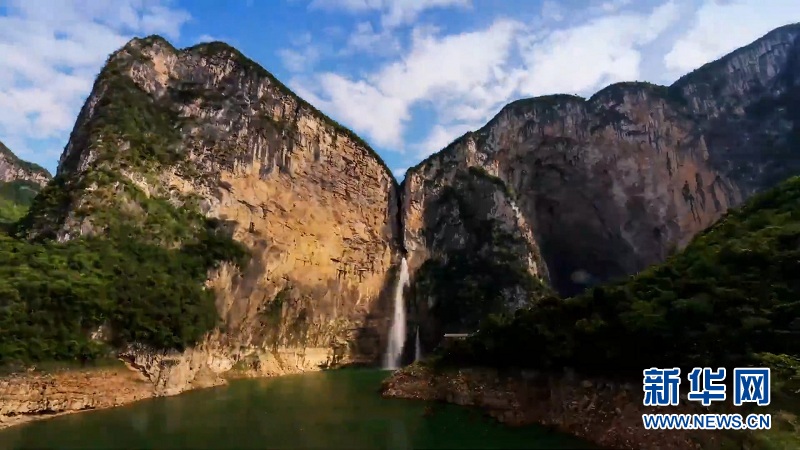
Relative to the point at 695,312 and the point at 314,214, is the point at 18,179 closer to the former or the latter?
the point at 314,214

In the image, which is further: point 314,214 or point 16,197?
point 16,197

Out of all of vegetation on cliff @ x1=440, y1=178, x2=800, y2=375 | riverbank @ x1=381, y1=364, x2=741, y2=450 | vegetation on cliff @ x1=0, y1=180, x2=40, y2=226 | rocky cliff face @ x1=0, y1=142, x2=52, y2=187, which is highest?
rocky cliff face @ x1=0, y1=142, x2=52, y2=187

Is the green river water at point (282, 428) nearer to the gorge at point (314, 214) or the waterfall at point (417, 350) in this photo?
the gorge at point (314, 214)

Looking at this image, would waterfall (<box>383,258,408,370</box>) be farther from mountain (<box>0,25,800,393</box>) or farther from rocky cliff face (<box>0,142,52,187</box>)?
rocky cliff face (<box>0,142,52,187</box>)

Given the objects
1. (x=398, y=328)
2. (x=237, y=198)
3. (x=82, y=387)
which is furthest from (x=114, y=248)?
(x=398, y=328)

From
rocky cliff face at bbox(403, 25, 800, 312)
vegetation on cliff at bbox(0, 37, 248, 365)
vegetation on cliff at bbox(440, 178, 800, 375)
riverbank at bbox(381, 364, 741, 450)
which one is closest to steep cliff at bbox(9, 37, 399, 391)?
vegetation on cliff at bbox(0, 37, 248, 365)

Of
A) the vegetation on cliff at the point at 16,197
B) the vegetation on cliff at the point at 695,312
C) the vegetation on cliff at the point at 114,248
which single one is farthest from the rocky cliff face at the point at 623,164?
the vegetation on cliff at the point at 16,197

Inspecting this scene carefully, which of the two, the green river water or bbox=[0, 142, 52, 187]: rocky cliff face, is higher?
bbox=[0, 142, 52, 187]: rocky cliff face

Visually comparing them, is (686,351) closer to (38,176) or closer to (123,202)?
(123,202)
